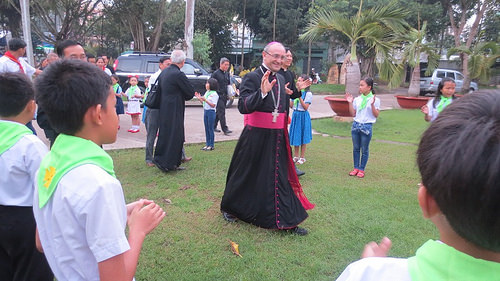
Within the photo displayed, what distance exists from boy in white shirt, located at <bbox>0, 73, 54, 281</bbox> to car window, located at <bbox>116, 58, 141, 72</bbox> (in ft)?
41.9

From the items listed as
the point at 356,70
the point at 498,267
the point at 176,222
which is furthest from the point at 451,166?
the point at 356,70

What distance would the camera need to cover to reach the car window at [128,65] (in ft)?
46.8

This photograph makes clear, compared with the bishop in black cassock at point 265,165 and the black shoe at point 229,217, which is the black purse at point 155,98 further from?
the black shoe at point 229,217

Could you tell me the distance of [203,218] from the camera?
4098 mm

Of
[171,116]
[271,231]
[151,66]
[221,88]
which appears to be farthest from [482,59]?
[271,231]

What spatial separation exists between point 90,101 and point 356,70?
10.7 metres

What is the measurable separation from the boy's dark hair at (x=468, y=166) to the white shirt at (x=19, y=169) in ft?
5.97

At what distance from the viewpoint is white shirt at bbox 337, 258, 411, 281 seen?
0.89 metres

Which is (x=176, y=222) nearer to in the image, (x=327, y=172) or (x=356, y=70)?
(x=327, y=172)

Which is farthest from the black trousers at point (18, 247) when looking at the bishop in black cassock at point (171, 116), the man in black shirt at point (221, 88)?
the man in black shirt at point (221, 88)

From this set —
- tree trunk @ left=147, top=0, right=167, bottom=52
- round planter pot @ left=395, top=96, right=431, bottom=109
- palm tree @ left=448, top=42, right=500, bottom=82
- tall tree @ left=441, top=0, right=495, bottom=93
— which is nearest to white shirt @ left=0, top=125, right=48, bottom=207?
round planter pot @ left=395, top=96, right=431, bottom=109

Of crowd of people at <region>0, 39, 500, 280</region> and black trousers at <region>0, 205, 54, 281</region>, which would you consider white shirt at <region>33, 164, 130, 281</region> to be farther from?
black trousers at <region>0, 205, 54, 281</region>

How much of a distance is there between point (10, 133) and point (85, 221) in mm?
1047

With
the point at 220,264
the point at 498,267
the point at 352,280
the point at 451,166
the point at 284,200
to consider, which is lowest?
the point at 220,264
